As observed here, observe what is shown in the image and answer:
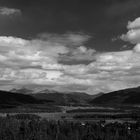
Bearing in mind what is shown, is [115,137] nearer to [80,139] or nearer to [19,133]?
[80,139]

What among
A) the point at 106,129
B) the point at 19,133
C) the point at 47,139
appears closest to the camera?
the point at 47,139

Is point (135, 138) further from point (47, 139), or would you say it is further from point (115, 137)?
point (47, 139)

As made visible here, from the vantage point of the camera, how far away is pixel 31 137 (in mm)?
25391

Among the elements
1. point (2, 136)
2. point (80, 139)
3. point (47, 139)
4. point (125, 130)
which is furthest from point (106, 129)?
point (2, 136)

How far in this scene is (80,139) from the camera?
25328mm

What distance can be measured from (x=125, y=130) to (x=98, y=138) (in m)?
5.63

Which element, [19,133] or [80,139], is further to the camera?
[19,133]

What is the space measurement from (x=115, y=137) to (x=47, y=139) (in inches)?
232

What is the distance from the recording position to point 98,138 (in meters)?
25.3

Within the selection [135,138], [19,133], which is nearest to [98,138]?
[135,138]

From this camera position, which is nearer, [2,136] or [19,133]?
[2,136]

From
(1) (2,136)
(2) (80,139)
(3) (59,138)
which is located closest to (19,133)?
(1) (2,136)

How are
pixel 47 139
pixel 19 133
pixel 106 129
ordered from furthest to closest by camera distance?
pixel 106 129 < pixel 19 133 < pixel 47 139

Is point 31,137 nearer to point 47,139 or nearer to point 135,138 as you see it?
point 47,139
